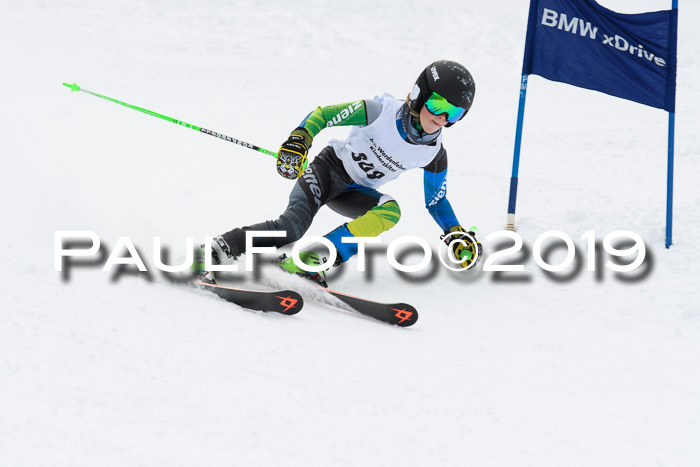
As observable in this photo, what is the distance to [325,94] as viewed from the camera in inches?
400

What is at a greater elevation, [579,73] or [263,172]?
[579,73]

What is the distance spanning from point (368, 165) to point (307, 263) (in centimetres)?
75

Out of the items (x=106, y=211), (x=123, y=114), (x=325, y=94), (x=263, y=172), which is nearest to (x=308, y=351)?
(x=106, y=211)

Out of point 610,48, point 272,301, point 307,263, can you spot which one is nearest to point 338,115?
point 307,263

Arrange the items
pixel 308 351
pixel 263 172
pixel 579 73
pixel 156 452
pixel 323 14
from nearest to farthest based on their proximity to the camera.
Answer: pixel 156 452 → pixel 308 351 → pixel 579 73 → pixel 263 172 → pixel 323 14

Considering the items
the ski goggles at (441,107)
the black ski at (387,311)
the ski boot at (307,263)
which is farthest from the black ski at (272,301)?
the ski goggles at (441,107)

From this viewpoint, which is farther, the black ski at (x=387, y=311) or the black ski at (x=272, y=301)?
the black ski at (x=387, y=311)

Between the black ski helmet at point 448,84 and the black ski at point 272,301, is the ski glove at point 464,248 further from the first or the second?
the black ski at point 272,301

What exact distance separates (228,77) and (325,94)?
1.51 meters

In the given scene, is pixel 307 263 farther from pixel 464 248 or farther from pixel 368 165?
pixel 464 248

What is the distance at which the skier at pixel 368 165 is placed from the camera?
4082mm

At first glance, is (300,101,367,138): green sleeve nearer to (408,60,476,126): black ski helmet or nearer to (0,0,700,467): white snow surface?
(408,60,476,126): black ski helmet

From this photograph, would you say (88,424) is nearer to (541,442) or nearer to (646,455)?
(541,442)

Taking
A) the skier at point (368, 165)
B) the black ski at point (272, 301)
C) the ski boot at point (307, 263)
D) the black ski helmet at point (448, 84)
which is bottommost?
the black ski at point (272, 301)
